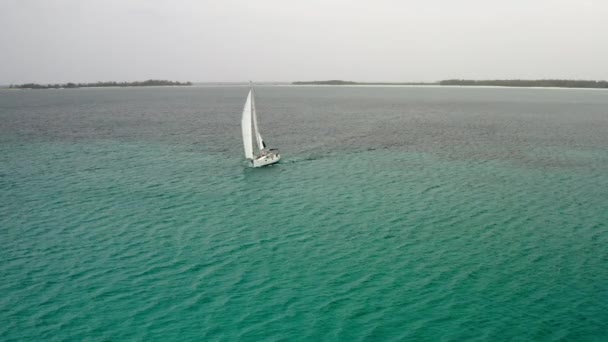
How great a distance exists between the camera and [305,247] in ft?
106

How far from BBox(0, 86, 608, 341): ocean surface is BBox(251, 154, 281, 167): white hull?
204cm

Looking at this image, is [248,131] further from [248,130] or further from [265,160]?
[265,160]

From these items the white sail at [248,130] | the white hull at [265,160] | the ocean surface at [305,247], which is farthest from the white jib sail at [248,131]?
the ocean surface at [305,247]

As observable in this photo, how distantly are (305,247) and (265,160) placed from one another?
26.8 meters

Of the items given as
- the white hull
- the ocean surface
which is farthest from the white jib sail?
the ocean surface

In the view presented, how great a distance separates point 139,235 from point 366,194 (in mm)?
21560

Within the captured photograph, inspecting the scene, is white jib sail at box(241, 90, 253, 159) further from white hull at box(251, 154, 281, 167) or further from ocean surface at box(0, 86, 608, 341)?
ocean surface at box(0, 86, 608, 341)

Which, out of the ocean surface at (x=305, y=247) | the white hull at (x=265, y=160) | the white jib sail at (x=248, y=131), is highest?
the white jib sail at (x=248, y=131)

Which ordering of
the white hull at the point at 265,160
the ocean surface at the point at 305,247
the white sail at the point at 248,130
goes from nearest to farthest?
the ocean surface at the point at 305,247
the white hull at the point at 265,160
the white sail at the point at 248,130

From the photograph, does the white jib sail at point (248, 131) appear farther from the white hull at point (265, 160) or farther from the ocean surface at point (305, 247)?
the ocean surface at point (305, 247)

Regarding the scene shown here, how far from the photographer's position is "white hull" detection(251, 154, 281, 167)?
56.9m

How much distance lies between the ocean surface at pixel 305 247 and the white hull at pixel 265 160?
2.04 m

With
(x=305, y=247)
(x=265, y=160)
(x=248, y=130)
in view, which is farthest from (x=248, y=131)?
(x=305, y=247)

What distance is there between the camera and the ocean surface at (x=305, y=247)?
2283cm
